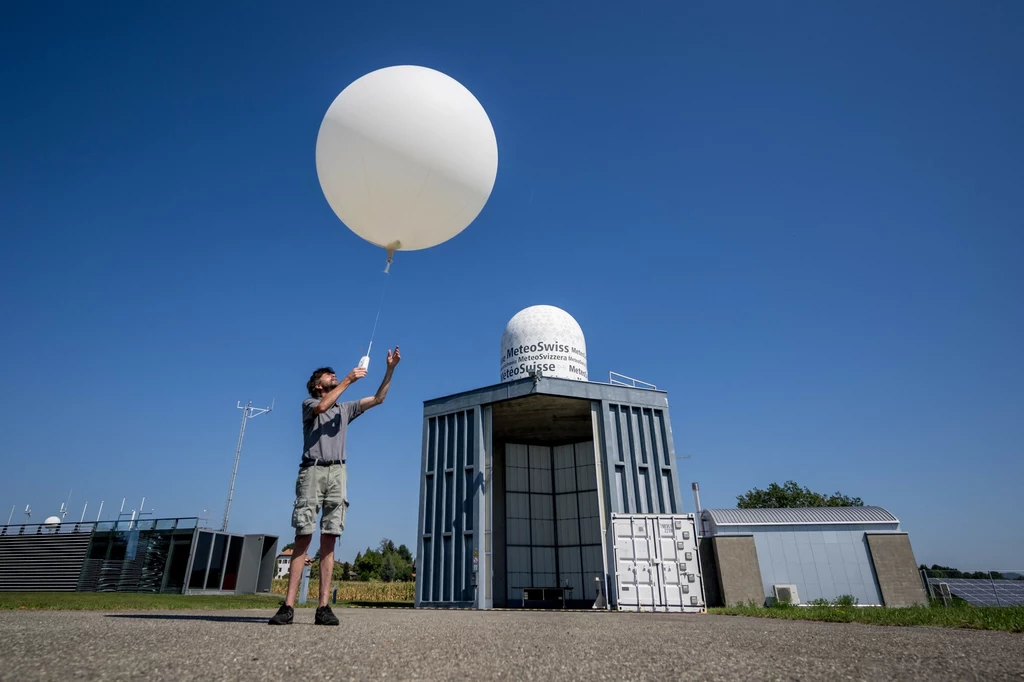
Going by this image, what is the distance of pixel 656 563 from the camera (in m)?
14.3

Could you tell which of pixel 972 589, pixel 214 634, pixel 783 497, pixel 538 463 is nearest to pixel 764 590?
pixel 972 589

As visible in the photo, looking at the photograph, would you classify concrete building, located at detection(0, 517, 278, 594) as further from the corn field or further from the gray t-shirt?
the gray t-shirt

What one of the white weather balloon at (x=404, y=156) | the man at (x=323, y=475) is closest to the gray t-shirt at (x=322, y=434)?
the man at (x=323, y=475)

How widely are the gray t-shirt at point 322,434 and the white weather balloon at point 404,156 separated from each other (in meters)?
2.24

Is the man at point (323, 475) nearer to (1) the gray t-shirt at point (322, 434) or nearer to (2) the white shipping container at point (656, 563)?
(1) the gray t-shirt at point (322, 434)

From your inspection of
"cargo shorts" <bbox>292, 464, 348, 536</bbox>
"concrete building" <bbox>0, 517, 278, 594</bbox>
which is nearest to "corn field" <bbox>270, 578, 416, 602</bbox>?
"concrete building" <bbox>0, 517, 278, 594</bbox>

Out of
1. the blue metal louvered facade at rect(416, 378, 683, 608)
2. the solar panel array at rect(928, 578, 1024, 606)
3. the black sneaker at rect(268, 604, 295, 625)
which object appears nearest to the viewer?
the black sneaker at rect(268, 604, 295, 625)

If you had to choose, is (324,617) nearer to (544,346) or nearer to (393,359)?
(393,359)

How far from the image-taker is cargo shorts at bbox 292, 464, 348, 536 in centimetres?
445

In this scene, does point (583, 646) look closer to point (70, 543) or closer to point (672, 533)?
point (672, 533)

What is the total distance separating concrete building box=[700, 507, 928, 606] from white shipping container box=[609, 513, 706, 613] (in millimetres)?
3790

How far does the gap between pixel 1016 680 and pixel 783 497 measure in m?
46.2

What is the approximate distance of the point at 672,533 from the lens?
14.7 m

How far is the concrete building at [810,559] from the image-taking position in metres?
17.2
